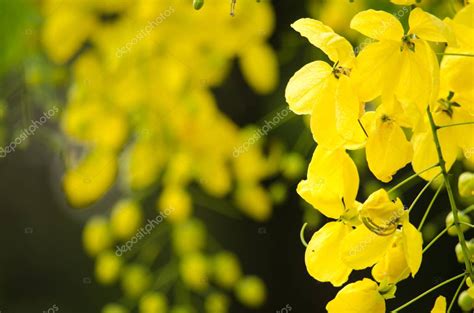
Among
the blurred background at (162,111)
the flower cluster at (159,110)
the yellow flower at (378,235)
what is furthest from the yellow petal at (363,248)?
the flower cluster at (159,110)

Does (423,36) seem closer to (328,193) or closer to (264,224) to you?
(328,193)

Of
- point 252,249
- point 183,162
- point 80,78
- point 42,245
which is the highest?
point 80,78

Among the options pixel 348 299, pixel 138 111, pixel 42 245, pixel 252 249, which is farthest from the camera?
pixel 42 245

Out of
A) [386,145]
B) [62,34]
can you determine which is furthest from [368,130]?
[62,34]

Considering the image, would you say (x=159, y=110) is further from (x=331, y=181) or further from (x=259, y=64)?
(x=331, y=181)

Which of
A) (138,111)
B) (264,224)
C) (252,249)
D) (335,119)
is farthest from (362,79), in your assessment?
(252,249)

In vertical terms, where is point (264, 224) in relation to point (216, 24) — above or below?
below

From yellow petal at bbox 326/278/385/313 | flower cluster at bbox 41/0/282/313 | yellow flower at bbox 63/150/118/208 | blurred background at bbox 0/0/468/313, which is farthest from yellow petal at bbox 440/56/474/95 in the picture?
yellow flower at bbox 63/150/118/208
